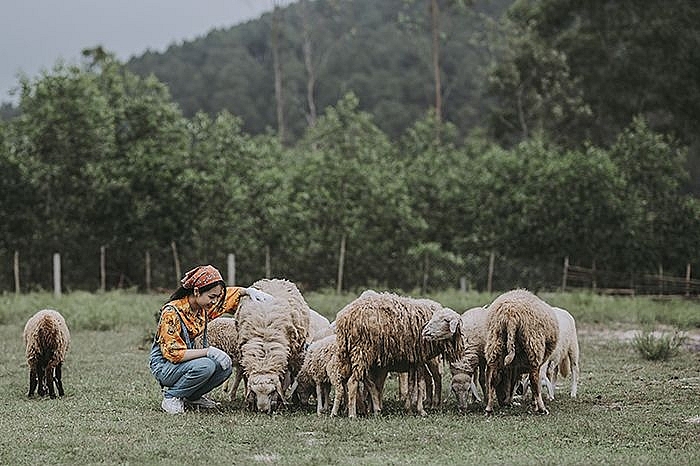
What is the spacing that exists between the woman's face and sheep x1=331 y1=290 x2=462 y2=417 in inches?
45.9

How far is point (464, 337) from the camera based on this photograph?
386 inches

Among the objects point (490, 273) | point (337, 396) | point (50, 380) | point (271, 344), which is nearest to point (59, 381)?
point (50, 380)

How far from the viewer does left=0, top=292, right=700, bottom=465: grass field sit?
736 centimetres

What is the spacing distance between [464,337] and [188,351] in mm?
2693

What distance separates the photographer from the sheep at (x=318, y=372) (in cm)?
943

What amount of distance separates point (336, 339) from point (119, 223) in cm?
1930

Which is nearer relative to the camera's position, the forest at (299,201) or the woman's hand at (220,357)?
the woman's hand at (220,357)

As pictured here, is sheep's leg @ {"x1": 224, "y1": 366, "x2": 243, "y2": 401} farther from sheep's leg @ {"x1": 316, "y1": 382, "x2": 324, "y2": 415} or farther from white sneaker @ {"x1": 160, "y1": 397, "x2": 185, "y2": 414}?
sheep's leg @ {"x1": 316, "y1": 382, "x2": 324, "y2": 415}

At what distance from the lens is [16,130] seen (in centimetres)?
2762

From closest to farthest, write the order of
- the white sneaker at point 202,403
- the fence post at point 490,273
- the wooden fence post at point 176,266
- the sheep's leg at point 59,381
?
the white sneaker at point 202,403
the sheep's leg at point 59,381
the wooden fence post at point 176,266
the fence post at point 490,273

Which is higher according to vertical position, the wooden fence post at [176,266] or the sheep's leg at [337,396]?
the sheep's leg at [337,396]

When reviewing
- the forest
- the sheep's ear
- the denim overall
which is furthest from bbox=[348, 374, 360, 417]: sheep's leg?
the forest

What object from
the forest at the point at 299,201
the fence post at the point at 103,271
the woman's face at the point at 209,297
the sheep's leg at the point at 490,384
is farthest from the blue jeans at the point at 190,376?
the forest at the point at 299,201

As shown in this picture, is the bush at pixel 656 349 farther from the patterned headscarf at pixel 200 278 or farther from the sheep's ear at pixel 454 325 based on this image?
the patterned headscarf at pixel 200 278
